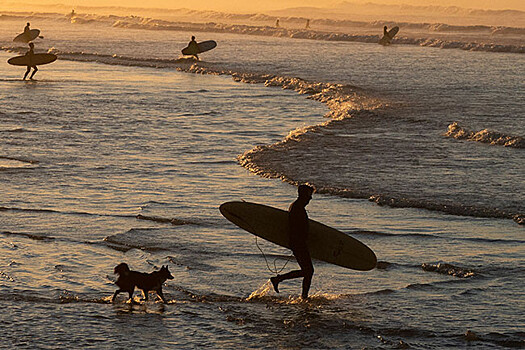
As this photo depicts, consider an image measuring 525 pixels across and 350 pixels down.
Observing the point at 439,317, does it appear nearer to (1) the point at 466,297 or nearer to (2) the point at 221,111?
(1) the point at 466,297

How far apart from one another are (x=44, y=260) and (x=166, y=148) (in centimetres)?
779

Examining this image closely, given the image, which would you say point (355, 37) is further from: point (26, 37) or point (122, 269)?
point (122, 269)

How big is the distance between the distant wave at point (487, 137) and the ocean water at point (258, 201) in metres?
0.05

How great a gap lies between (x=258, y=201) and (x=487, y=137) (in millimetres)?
8104

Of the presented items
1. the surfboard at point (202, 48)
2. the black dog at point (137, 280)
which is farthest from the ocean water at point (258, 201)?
the surfboard at point (202, 48)

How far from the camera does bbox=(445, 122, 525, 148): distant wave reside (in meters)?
18.2

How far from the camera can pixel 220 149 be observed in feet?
56.1

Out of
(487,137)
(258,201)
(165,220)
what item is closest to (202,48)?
(487,137)

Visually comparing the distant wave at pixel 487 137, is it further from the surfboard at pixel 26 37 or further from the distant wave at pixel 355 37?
the distant wave at pixel 355 37

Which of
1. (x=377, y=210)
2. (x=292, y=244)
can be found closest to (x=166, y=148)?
(x=377, y=210)

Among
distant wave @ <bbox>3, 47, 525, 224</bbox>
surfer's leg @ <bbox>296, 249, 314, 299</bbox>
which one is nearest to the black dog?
surfer's leg @ <bbox>296, 249, 314, 299</bbox>

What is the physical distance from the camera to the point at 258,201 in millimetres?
12641

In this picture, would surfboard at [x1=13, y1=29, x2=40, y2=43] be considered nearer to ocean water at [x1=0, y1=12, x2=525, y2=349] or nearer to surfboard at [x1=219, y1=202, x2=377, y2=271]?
ocean water at [x1=0, y1=12, x2=525, y2=349]

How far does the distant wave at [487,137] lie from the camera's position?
18.2 metres
